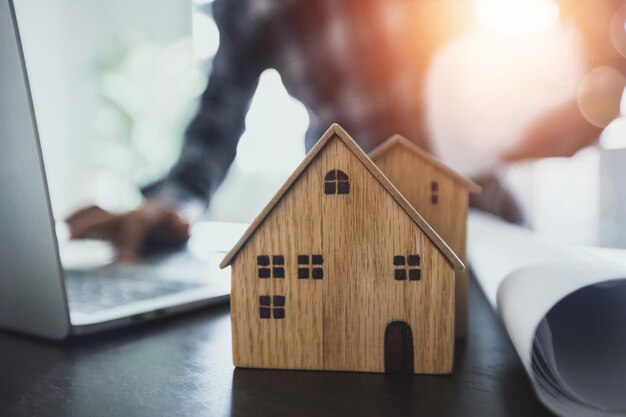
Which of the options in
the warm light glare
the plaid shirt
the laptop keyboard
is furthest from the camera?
the warm light glare

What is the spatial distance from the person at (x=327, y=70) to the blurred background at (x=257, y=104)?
0.12ft

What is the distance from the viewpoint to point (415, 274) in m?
0.37

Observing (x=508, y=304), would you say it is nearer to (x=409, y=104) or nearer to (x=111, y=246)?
(x=111, y=246)

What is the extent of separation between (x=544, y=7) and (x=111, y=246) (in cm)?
122

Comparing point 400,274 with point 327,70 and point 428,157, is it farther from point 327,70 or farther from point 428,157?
point 327,70

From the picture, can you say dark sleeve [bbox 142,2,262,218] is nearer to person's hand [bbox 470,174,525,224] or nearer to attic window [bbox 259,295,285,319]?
attic window [bbox 259,295,285,319]

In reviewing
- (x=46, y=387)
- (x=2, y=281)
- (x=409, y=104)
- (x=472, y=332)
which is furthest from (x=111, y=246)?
(x=409, y=104)

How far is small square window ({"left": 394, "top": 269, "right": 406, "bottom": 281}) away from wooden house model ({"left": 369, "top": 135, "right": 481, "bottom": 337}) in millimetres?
108

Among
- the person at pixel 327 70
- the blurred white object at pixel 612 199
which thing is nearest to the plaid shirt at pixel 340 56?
the person at pixel 327 70

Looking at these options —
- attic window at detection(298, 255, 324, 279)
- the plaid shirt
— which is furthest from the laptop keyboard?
the plaid shirt

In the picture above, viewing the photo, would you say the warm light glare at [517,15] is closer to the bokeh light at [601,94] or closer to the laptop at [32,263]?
the bokeh light at [601,94]

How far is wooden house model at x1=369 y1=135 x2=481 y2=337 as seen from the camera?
18.3 inches

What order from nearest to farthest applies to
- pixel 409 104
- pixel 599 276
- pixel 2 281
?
pixel 599 276, pixel 2 281, pixel 409 104

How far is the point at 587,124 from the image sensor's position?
1.25 meters
